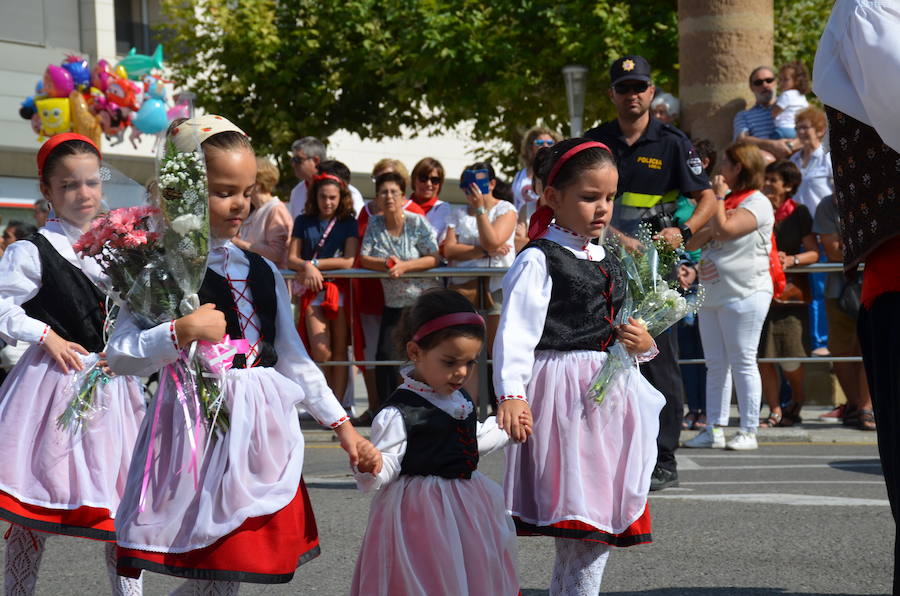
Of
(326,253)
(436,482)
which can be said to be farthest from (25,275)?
(326,253)

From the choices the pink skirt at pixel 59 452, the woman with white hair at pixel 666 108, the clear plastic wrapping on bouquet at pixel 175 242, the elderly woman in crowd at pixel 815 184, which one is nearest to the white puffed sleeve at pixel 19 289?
the pink skirt at pixel 59 452

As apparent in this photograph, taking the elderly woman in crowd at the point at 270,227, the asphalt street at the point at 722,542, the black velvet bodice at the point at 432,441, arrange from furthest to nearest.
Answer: the elderly woman in crowd at the point at 270,227 → the asphalt street at the point at 722,542 → the black velvet bodice at the point at 432,441

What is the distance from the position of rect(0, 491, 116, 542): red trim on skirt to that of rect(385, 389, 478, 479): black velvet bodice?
4.33ft

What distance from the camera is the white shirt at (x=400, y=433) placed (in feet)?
13.9

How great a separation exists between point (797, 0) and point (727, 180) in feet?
38.3

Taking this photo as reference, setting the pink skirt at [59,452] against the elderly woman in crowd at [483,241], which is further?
the elderly woman in crowd at [483,241]

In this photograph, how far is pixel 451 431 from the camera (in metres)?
4.38

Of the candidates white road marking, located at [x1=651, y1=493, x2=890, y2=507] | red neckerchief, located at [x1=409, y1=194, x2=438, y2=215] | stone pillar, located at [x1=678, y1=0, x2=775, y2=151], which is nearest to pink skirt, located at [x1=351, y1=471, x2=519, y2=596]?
white road marking, located at [x1=651, y1=493, x2=890, y2=507]

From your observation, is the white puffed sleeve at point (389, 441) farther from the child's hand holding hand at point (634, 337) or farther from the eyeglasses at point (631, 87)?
the eyeglasses at point (631, 87)

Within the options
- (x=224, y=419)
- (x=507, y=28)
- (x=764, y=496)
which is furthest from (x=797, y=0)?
(x=224, y=419)

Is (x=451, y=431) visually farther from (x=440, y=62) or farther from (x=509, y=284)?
(x=440, y=62)

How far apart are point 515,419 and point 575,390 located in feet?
1.23

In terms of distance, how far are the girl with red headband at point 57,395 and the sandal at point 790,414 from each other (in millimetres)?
6805

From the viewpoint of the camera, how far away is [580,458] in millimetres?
4676
